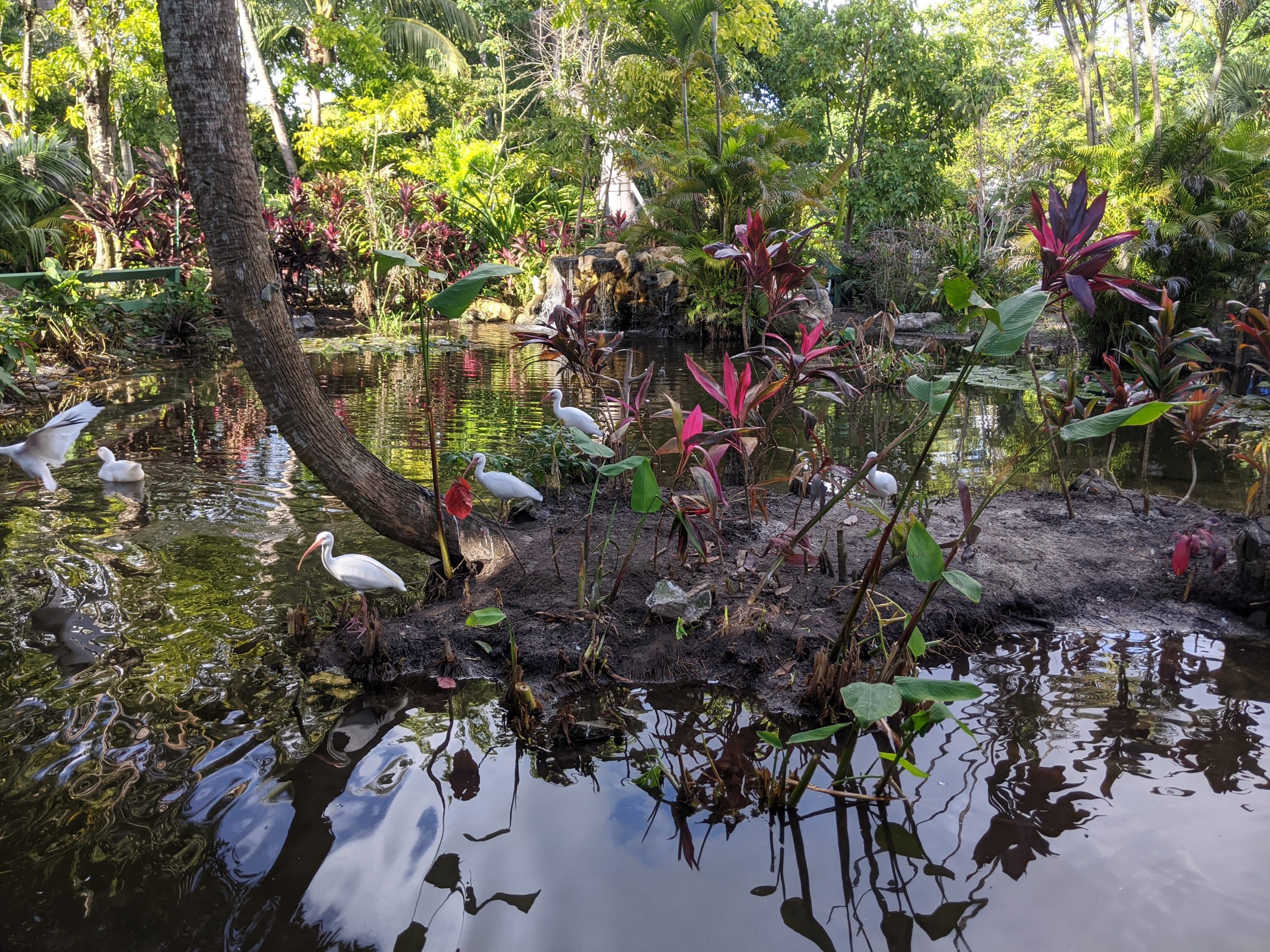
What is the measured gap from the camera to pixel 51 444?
3.71 m

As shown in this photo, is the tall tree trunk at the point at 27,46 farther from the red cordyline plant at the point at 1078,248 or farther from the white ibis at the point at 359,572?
A: the red cordyline plant at the point at 1078,248

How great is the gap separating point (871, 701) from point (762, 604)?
4.30ft

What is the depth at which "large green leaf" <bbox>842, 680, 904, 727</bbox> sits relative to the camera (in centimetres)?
177

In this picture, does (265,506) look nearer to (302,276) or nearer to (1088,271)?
(1088,271)

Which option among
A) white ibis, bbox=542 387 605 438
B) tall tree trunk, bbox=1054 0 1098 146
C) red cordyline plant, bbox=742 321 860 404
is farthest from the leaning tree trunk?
tall tree trunk, bbox=1054 0 1098 146

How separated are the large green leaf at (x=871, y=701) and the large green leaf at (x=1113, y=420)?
2.24 ft

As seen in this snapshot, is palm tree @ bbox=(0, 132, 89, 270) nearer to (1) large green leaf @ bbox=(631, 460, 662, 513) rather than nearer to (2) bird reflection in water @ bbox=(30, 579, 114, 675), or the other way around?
(2) bird reflection in water @ bbox=(30, 579, 114, 675)

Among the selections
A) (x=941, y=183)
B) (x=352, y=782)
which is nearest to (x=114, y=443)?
(x=352, y=782)

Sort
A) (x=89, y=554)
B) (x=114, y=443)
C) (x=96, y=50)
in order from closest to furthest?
(x=89, y=554) < (x=114, y=443) < (x=96, y=50)

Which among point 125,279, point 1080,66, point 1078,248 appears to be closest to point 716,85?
point 125,279

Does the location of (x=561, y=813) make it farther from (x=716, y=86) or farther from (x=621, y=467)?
(x=716, y=86)

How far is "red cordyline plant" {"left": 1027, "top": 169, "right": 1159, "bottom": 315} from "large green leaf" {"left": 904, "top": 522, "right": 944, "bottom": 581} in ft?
2.25

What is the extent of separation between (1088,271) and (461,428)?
530cm

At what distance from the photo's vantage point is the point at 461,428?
21.8 feet
